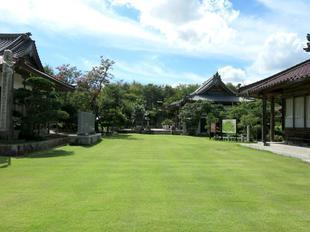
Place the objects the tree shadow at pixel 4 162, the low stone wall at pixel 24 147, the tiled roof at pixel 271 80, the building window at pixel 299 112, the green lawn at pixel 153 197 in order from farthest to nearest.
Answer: the building window at pixel 299 112, the tiled roof at pixel 271 80, the low stone wall at pixel 24 147, the tree shadow at pixel 4 162, the green lawn at pixel 153 197

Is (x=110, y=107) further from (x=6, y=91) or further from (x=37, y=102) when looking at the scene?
(x=6, y=91)

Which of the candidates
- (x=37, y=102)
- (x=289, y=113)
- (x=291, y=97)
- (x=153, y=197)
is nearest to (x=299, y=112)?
(x=291, y=97)

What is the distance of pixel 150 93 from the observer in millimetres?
80062

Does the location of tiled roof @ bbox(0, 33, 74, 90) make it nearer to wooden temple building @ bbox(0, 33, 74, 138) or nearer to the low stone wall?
wooden temple building @ bbox(0, 33, 74, 138)

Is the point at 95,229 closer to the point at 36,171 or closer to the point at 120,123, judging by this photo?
the point at 36,171

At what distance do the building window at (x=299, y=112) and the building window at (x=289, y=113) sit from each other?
0.52 m

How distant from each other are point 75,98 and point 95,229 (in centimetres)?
3158

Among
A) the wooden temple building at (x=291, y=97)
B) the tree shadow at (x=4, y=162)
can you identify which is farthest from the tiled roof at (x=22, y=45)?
the wooden temple building at (x=291, y=97)

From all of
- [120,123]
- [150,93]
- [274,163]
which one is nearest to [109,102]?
[120,123]

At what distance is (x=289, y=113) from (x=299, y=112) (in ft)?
4.21

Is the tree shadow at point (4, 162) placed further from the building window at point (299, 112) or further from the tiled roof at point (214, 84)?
the tiled roof at point (214, 84)

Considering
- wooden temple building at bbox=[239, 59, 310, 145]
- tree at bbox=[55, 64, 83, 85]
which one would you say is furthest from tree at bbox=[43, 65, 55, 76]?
wooden temple building at bbox=[239, 59, 310, 145]

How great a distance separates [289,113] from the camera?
22.1 m

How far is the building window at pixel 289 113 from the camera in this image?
21781 millimetres
